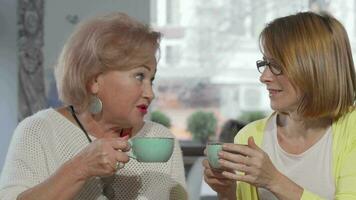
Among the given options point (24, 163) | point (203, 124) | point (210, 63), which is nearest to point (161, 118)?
point (203, 124)

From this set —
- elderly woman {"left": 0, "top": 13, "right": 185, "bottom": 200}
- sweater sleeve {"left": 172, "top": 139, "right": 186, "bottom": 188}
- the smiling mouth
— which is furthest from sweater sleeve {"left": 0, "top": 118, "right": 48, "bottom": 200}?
sweater sleeve {"left": 172, "top": 139, "right": 186, "bottom": 188}

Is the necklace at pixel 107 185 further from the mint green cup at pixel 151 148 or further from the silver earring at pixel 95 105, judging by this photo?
the mint green cup at pixel 151 148

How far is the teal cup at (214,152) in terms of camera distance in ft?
4.69

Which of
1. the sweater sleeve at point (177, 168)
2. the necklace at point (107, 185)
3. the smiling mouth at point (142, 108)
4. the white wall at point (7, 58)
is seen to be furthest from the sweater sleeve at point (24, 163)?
the white wall at point (7, 58)

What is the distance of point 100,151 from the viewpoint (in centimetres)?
137

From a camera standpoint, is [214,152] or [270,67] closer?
[214,152]

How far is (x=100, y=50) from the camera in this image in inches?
62.7

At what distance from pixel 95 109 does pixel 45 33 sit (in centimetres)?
224

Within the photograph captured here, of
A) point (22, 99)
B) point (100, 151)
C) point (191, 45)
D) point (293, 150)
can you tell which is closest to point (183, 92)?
point (191, 45)

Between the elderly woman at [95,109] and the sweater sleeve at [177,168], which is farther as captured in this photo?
the sweater sleeve at [177,168]

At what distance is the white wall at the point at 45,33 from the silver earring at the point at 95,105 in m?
2.16

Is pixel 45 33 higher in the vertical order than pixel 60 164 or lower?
higher

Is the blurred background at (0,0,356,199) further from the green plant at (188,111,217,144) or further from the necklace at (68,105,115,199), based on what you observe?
the necklace at (68,105,115,199)

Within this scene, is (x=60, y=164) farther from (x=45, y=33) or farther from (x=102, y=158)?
(x=45, y=33)
